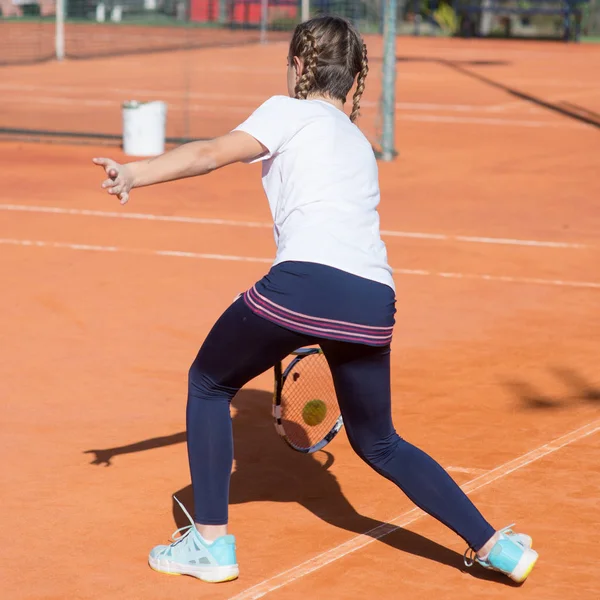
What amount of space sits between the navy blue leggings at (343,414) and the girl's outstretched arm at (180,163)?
52 cm

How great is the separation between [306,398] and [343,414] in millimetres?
834

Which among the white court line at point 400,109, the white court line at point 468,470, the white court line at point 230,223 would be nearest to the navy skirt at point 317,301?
the white court line at point 468,470

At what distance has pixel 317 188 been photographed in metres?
4.06

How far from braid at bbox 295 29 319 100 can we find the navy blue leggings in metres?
0.73

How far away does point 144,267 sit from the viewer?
381 inches

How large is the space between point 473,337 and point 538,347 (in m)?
0.43

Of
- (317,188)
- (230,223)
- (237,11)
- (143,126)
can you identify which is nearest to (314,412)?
(317,188)

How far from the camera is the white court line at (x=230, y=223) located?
36.2 feet

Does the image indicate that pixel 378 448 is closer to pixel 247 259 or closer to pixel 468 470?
pixel 468 470

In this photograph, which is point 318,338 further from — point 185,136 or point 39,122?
point 39,122

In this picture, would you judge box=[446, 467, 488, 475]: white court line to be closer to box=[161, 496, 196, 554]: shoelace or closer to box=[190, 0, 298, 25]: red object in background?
box=[161, 496, 196, 554]: shoelace

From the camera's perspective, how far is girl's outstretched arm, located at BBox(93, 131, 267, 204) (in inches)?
147

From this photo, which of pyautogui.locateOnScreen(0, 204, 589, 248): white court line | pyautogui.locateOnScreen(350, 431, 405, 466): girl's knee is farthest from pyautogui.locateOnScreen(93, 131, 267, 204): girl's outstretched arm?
pyautogui.locateOnScreen(0, 204, 589, 248): white court line

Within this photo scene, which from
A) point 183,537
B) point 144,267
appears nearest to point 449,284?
point 144,267
